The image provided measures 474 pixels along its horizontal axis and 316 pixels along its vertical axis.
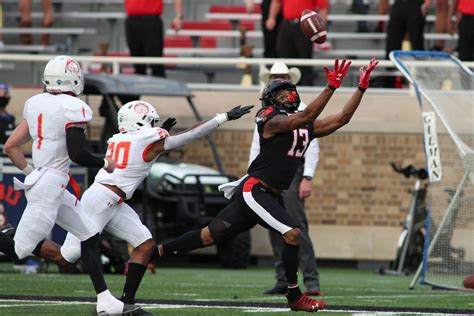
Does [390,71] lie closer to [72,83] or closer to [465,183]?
[465,183]

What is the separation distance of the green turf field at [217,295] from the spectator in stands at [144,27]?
380 cm

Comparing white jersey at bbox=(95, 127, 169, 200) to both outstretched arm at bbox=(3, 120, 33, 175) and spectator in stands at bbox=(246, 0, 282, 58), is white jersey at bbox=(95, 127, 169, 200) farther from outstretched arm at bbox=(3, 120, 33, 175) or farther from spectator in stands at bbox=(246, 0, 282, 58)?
spectator in stands at bbox=(246, 0, 282, 58)

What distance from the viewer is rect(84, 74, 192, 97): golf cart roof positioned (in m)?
16.7

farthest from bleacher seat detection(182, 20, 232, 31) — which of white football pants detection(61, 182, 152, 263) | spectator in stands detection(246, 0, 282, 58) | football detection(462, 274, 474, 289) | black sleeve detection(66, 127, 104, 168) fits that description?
black sleeve detection(66, 127, 104, 168)

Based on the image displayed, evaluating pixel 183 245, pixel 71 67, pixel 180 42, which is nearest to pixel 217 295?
pixel 183 245

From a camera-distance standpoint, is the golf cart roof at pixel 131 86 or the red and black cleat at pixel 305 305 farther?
the golf cart roof at pixel 131 86

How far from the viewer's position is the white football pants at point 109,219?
9828 millimetres

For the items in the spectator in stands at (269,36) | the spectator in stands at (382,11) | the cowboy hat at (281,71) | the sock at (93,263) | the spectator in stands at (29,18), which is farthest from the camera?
the spectator in stands at (29,18)

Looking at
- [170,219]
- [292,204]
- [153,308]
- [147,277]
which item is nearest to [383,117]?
[170,219]

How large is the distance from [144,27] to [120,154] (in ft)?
28.7

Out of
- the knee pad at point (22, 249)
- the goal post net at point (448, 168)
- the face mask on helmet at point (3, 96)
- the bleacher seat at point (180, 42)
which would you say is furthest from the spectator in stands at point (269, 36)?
the knee pad at point (22, 249)

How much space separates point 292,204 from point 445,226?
175 centimetres

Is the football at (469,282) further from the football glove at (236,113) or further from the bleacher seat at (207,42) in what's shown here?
the bleacher seat at (207,42)

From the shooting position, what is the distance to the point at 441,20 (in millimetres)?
20312
